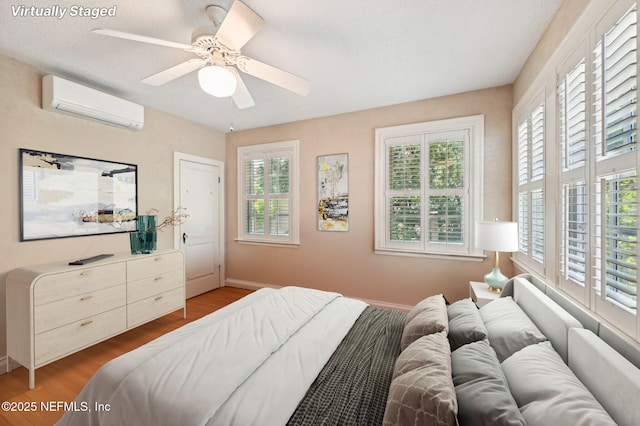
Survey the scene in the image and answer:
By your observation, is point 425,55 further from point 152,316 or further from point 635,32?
point 152,316

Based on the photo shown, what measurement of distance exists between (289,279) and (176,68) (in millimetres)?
2924

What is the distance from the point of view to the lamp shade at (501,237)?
2084mm

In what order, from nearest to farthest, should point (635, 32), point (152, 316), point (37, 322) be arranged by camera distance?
point (635, 32) → point (37, 322) → point (152, 316)

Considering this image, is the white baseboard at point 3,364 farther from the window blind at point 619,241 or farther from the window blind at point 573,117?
the window blind at point 573,117

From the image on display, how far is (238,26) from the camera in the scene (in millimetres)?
1460

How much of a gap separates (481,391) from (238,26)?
80.7 inches

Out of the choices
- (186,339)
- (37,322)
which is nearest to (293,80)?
(186,339)

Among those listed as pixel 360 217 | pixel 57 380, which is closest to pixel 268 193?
pixel 360 217

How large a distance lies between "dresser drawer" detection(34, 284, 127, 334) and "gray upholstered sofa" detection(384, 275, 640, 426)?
99.9 inches

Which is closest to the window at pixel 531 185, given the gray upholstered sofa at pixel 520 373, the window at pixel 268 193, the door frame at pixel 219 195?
the gray upholstered sofa at pixel 520 373

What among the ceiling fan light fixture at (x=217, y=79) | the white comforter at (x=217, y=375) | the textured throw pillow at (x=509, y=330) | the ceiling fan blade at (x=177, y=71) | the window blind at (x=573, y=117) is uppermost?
the ceiling fan blade at (x=177, y=71)

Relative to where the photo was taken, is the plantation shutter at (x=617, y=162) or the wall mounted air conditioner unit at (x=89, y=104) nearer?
the plantation shutter at (x=617, y=162)

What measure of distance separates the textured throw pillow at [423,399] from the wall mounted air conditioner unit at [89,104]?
333 cm

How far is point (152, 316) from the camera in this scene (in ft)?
8.96
